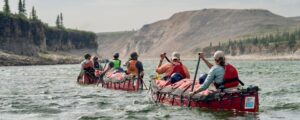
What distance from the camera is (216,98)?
744 inches

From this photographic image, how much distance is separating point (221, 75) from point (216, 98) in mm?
864

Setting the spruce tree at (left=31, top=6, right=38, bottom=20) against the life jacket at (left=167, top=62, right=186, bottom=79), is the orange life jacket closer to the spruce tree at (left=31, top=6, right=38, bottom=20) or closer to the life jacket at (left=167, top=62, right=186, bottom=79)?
the life jacket at (left=167, top=62, right=186, bottom=79)

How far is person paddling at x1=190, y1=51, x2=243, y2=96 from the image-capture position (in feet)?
60.8

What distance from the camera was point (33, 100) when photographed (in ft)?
85.5

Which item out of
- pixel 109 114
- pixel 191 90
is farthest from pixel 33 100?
pixel 191 90

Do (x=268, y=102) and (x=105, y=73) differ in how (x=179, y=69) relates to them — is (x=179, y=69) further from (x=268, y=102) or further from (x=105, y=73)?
(x=105, y=73)

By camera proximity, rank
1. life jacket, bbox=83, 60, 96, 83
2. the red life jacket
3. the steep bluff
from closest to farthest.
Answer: the red life jacket → life jacket, bbox=83, 60, 96, 83 → the steep bluff

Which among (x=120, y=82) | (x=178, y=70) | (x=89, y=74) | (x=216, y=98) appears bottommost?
(x=216, y=98)

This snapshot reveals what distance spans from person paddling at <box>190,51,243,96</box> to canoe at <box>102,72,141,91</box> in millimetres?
11959

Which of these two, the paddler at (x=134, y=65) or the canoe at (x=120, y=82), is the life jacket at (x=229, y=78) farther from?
the paddler at (x=134, y=65)

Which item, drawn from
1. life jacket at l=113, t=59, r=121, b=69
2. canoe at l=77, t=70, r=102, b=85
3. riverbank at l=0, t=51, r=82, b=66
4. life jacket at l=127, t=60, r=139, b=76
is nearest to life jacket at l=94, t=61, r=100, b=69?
canoe at l=77, t=70, r=102, b=85

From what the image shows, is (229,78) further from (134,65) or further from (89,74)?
(89,74)

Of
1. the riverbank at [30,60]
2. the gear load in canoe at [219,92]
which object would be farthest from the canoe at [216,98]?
the riverbank at [30,60]

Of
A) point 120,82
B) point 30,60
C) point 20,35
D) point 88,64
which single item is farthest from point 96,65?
point 20,35
